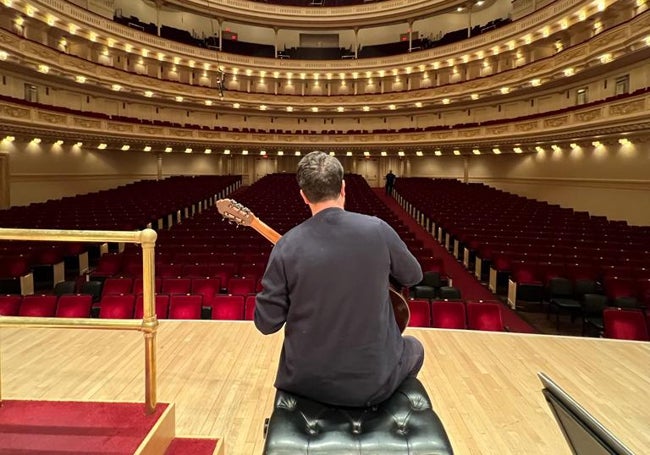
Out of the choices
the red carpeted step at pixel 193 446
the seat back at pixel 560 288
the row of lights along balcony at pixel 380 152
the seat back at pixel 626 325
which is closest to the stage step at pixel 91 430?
the red carpeted step at pixel 193 446

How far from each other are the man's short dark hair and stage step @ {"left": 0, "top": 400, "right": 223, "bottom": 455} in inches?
51.5

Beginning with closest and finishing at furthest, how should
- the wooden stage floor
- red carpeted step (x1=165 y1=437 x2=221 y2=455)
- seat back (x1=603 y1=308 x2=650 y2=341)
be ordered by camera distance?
red carpeted step (x1=165 y1=437 x2=221 y2=455)
the wooden stage floor
seat back (x1=603 y1=308 x2=650 y2=341)

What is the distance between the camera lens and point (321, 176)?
165 centimetres

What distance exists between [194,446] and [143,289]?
3.10 feet

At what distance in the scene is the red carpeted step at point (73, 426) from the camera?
184 centimetres

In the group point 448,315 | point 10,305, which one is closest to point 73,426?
point 10,305

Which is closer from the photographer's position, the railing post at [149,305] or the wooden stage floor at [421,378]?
the railing post at [149,305]

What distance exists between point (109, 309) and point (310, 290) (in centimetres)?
438

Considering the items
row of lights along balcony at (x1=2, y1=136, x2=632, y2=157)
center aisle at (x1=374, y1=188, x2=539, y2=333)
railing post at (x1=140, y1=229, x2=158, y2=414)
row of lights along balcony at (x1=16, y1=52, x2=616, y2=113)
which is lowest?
center aisle at (x1=374, y1=188, x2=539, y2=333)

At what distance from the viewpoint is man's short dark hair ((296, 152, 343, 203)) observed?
64.7 inches

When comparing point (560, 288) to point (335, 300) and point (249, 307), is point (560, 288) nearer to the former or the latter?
point (249, 307)

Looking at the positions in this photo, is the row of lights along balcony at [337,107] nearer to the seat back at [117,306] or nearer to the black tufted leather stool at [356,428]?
the seat back at [117,306]

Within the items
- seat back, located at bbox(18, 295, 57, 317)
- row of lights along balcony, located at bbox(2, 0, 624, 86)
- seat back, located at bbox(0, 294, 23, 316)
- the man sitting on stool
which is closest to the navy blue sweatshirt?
the man sitting on stool

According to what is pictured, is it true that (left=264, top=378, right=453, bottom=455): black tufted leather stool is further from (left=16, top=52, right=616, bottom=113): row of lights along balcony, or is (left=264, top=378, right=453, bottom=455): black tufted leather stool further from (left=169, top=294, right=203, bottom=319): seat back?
(left=16, top=52, right=616, bottom=113): row of lights along balcony
